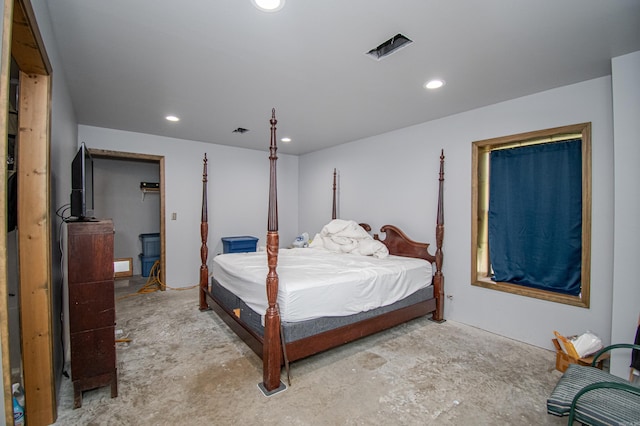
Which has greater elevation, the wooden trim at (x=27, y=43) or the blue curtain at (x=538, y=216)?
the wooden trim at (x=27, y=43)

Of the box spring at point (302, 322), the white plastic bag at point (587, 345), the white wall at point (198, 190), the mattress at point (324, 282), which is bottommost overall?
the white plastic bag at point (587, 345)

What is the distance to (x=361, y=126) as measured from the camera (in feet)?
13.2

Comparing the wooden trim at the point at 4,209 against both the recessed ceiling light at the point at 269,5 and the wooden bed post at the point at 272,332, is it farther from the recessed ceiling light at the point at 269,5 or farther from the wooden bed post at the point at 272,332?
the wooden bed post at the point at 272,332

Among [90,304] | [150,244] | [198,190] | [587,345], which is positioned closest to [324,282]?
[90,304]

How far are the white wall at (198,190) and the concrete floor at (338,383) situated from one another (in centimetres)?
184

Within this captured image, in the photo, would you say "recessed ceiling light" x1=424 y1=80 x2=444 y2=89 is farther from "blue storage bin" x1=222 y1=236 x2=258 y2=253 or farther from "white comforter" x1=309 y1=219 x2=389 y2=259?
"blue storage bin" x1=222 y1=236 x2=258 y2=253

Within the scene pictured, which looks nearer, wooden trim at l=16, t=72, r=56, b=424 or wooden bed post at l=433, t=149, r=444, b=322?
wooden trim at l=16, t=72, r=56, b=424

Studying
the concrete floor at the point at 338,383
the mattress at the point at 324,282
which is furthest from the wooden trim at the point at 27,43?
the concrete floor at the point at 338,383

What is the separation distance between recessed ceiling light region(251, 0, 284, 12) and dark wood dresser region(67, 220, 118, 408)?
66.4 inches

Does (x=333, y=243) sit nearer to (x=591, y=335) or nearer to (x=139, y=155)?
(x=591, y=335)

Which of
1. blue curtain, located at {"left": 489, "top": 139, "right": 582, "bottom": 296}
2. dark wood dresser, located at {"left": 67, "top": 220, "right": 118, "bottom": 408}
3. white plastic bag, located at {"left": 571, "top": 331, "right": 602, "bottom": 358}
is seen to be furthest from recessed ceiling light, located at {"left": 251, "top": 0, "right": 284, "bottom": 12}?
white plastic bag, located at {"left": 571, "top": 331, "right": 602, "bottom": 358}

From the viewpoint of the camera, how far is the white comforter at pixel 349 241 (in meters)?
3.93

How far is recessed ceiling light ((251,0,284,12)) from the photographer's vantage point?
1596 millimetres

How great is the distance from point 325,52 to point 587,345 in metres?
3.09
